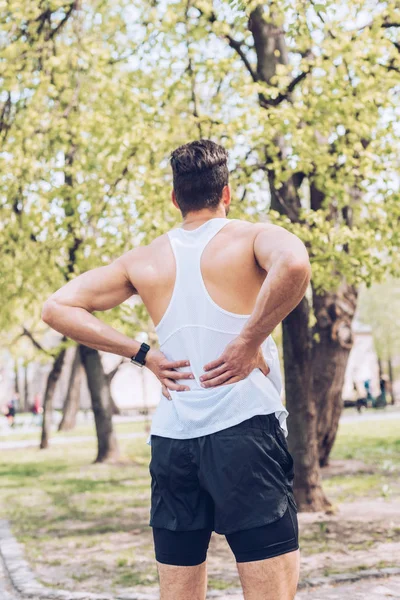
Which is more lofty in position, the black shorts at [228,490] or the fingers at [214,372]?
the fingers at [214,372]

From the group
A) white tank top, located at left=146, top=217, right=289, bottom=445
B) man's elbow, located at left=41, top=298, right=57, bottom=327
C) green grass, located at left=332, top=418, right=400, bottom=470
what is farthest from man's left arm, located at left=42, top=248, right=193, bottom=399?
green grass, located at left=332, top=418, right=400, bottom=470

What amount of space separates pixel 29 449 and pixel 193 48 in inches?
655

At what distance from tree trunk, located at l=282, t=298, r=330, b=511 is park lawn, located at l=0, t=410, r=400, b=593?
2.43ft

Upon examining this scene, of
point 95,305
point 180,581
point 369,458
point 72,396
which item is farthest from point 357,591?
point 72,396

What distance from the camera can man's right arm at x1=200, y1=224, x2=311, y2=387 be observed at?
2639mm

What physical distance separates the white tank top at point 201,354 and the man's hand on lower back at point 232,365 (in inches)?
1.1

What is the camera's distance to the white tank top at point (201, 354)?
2.79m

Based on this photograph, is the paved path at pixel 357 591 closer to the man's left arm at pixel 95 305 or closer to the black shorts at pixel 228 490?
the black shorts at pixel 228 490

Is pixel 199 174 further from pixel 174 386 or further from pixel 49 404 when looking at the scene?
pixel 49 404

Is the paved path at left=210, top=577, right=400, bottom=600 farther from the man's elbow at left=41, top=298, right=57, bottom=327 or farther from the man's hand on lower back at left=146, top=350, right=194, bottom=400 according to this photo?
the man's elbow at left=41, top=298, right=57, bottom=327

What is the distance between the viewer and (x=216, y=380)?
9.12ft

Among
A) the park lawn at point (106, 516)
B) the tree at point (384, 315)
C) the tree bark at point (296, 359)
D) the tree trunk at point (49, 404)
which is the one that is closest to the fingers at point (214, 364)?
the park lawn at point (106, 516)

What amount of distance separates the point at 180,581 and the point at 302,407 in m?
6.42

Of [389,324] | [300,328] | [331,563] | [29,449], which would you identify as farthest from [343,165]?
[389,324]
